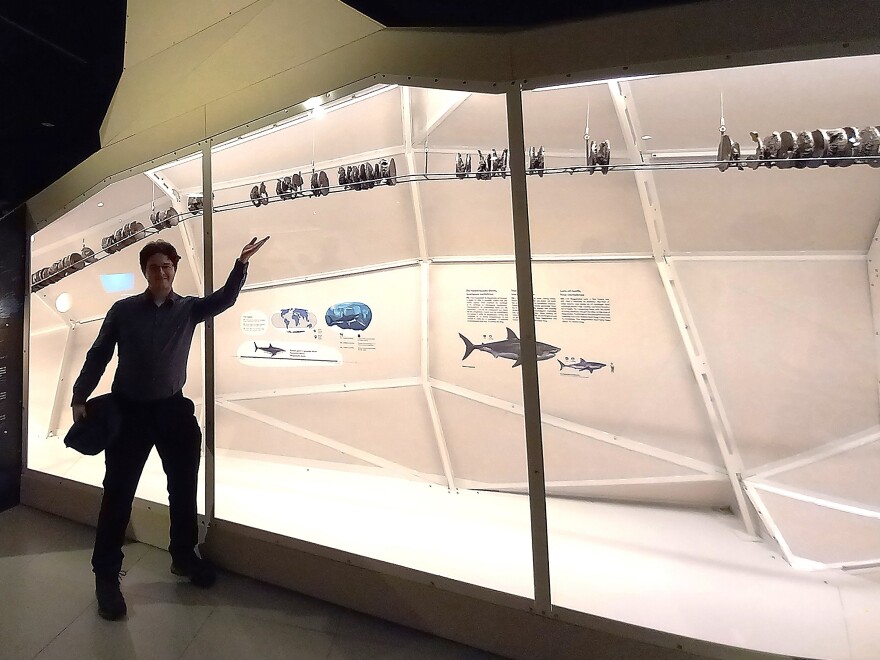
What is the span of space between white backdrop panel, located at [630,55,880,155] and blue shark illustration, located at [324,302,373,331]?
1934 mm

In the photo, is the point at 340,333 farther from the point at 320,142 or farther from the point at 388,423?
the point at 320,142

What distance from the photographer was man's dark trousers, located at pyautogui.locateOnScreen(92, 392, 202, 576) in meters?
2.04

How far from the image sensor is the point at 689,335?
7.88ft

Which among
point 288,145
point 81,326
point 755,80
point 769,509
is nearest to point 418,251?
point 288,145

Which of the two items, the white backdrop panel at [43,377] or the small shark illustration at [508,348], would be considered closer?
the small shark illustration at [508,348]

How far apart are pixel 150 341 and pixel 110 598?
124 cm

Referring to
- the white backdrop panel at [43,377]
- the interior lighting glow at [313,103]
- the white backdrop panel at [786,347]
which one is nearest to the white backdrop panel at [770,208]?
the white backdrop panel at [786,347]

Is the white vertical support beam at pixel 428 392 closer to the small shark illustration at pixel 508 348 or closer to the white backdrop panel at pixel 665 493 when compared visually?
the small shark illustration at pixel 508 348

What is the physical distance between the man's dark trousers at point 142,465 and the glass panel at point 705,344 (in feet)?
6.20

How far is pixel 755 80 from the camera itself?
1896 millimetres

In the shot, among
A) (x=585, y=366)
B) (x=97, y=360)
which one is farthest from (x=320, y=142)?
(x=585, y=366)

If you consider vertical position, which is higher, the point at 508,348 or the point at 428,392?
the point at 508,348

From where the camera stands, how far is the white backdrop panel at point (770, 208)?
2006 mm

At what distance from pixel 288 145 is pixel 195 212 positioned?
0.74 meters
